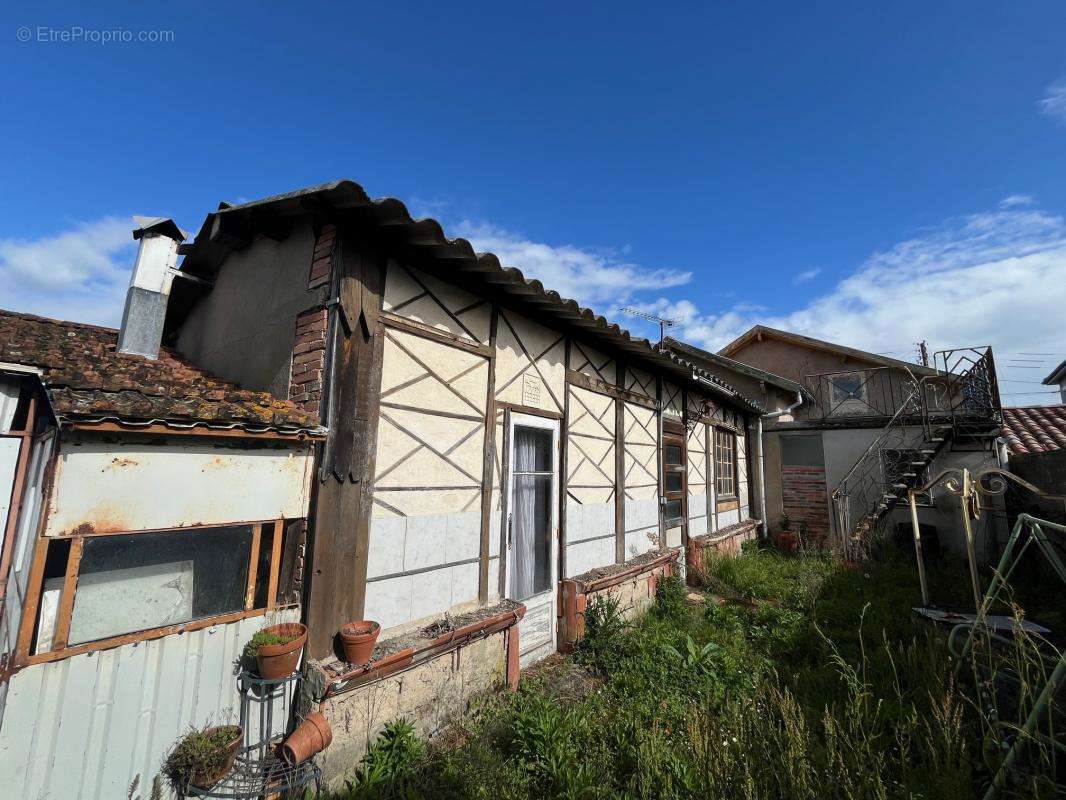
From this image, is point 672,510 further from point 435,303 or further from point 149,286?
point 149,286

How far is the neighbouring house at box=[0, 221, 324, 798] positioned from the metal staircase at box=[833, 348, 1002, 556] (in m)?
10.8

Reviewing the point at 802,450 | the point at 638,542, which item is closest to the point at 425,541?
the point at 638,542

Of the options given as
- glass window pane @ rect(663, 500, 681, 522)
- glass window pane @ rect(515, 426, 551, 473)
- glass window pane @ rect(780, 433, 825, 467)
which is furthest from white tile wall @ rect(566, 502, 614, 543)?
glass window pane @ rect(780, 433, 825, 467)

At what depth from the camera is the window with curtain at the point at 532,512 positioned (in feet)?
17.6

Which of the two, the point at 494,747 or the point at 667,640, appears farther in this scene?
the point at 667,640

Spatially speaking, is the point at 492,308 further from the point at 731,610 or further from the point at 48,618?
the point at 731,610

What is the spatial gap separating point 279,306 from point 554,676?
15.3 ft

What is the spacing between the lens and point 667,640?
5.49 m

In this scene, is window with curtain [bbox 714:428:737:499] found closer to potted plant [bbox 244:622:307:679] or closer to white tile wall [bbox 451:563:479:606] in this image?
white tile wall [bbox 451:563:479:606]

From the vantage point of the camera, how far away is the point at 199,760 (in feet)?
9.18

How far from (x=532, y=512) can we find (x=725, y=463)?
770 centimetres

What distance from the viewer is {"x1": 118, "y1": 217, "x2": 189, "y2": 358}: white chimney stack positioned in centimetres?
418

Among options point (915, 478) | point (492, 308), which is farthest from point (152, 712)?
point (915, 478)

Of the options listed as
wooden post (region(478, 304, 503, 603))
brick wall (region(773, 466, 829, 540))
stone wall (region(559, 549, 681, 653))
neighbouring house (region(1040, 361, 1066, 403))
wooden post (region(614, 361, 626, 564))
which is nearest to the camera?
wooden post (region(478, 304, 503, 603))
